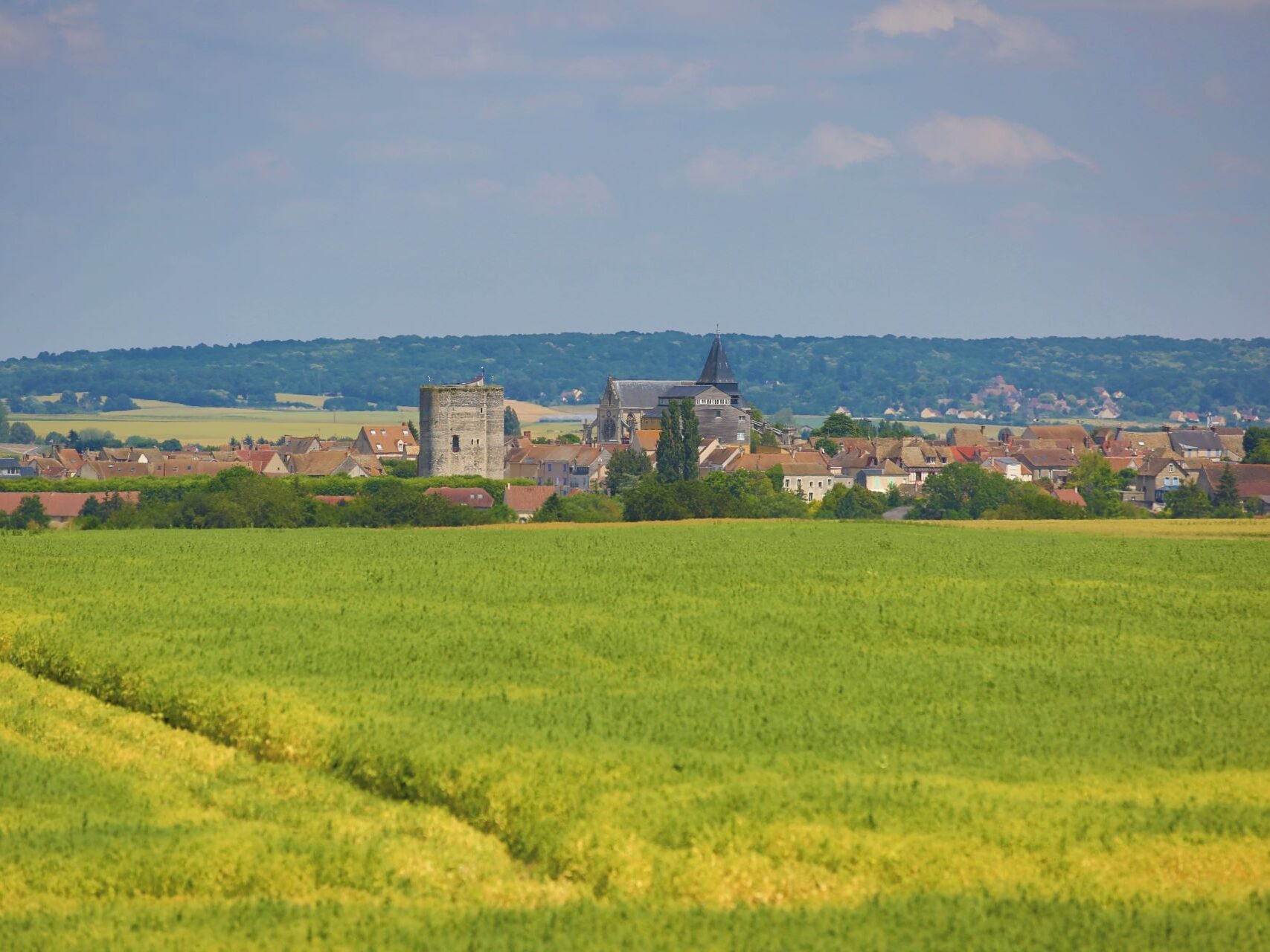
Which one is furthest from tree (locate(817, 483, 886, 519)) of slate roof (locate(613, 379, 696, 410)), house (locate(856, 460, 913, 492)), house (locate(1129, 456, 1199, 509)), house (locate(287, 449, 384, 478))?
slate roof (locate(613, 379, 696, 410))

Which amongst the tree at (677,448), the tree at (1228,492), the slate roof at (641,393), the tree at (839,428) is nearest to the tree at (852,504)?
the tree at (677,448)

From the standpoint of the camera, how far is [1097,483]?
143000mm

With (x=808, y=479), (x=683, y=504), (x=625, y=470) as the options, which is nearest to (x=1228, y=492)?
(x=808, y=479)

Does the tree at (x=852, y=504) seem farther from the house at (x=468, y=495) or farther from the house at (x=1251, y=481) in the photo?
the house at (x=1251, y=481)

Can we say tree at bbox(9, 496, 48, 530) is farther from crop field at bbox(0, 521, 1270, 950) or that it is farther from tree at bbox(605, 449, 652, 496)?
crop field at bbox(0, 521, 1270, 950)

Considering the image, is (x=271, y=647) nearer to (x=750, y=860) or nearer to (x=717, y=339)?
(x=750, y=860)

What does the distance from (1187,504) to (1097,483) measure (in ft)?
84.2

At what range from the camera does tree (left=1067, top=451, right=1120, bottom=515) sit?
410 ft

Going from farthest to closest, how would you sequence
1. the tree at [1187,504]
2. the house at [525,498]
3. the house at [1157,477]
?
the house at [1157,477] → the tree at [1187,504] → the house at [525,498]

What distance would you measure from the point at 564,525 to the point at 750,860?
1723 inches

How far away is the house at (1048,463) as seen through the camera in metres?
172

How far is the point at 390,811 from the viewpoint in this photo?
73.4ft

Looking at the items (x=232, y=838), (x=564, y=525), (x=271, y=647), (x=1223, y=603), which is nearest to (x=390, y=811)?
(x=232, y=838)

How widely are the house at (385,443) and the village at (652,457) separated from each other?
15cm
